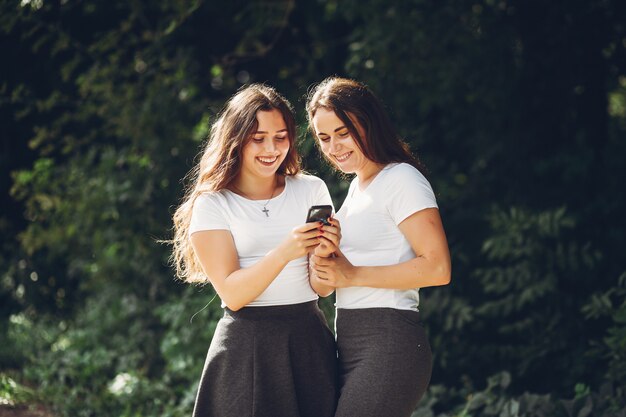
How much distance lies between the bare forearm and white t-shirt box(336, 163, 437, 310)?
8cm

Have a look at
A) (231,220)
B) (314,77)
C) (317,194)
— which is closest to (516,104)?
(314,77)

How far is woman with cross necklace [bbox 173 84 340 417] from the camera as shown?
2.65m

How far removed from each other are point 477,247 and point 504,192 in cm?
58

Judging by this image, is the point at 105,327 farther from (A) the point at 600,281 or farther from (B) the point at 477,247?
(A) the point at 600,281

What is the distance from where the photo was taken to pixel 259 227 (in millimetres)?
2766

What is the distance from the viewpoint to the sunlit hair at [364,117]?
278cm

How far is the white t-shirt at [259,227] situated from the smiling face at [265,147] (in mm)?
122

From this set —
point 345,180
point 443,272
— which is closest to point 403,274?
point 443,272

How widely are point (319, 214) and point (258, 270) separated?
28cm

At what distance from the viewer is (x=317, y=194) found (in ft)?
9.80

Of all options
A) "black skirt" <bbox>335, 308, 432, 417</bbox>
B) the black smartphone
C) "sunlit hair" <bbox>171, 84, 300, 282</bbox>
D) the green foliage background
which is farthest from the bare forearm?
the green foliage background

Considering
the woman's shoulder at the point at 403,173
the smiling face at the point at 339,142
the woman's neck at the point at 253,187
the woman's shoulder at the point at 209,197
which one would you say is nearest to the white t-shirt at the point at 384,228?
the woman's shoulder at the point at 403,173

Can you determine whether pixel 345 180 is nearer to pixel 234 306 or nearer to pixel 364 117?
pixel 364 117

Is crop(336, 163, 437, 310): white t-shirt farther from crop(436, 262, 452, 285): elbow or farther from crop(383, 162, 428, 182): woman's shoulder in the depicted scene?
crop(436, 262, 452, 285): elbow
